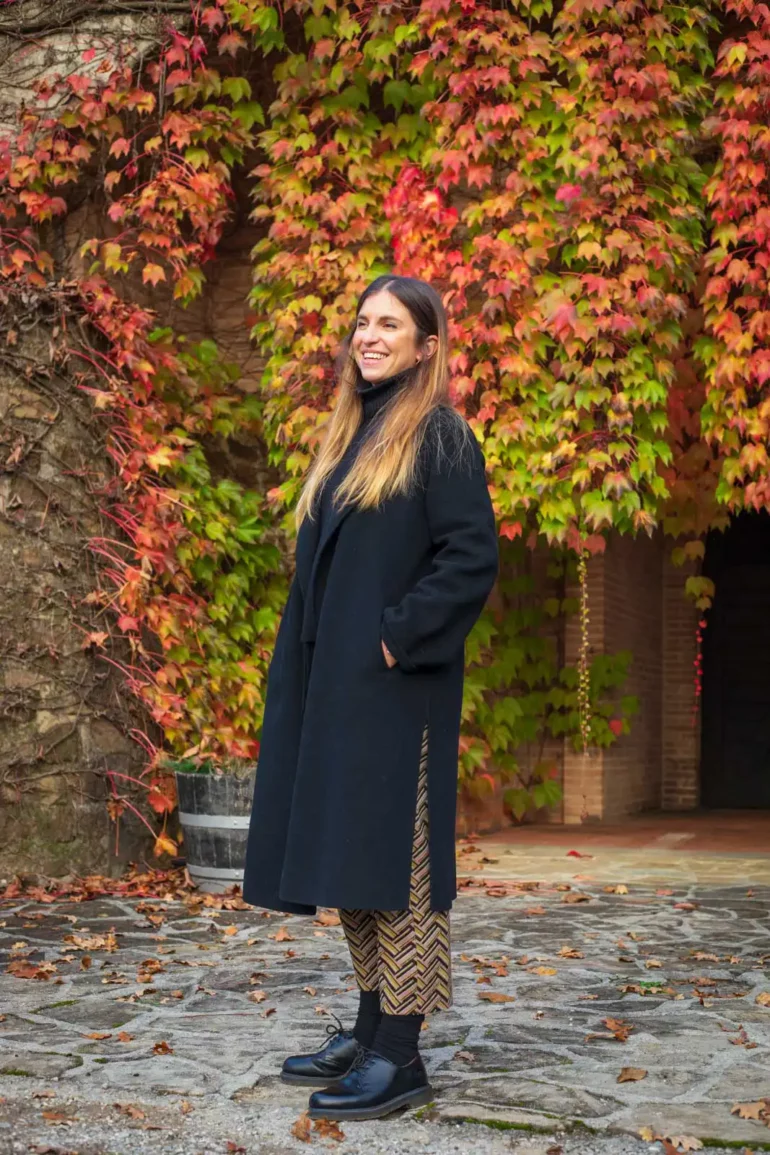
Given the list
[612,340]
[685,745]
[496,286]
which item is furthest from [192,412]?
[685,745]

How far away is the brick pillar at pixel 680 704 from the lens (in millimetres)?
11914

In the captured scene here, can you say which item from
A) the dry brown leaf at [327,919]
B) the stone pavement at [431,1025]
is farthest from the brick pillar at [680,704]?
the dry brown leaf at [327,919]

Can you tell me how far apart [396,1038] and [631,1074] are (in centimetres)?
64

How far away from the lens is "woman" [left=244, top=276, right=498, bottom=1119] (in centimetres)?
292

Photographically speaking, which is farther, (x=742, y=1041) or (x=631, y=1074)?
(x=742, y=1041)

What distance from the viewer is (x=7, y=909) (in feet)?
19.3

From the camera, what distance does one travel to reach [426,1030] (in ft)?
12.5

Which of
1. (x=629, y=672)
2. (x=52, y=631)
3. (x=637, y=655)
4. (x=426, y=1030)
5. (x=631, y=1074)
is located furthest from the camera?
(x=637, y=655)

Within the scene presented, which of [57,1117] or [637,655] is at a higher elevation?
[637,655]

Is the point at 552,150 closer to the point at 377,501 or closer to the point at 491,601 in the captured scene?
the point at 491,601

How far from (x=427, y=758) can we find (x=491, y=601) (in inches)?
245

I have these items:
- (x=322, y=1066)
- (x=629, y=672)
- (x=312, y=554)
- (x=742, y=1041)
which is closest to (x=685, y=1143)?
(x=322, y=1066)

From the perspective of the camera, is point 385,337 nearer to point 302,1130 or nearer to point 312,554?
point 312,554

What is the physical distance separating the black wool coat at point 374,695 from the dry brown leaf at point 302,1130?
420 millimetres
